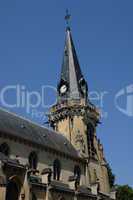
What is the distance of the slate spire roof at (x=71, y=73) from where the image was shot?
47688 millimetres

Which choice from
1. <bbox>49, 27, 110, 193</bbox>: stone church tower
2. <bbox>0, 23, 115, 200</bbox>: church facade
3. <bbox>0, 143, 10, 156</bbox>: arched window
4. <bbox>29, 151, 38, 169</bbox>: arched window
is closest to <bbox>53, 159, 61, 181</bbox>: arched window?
<bbox>0, 23, 115, 200</bbox>: church facade

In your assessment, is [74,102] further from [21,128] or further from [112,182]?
[112,182]

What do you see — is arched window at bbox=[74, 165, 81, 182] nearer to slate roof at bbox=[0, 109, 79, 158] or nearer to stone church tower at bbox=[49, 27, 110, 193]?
stone church tower at bbox=[49, 27, 110, 193]

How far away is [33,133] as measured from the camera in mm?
37594

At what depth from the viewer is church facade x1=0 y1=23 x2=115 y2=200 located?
89.9 ft

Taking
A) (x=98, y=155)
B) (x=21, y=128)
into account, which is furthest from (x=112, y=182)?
(x=21, y=128)

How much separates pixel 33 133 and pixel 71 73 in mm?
13900

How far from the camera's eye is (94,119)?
46.4 metres

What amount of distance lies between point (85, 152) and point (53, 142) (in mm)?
4943

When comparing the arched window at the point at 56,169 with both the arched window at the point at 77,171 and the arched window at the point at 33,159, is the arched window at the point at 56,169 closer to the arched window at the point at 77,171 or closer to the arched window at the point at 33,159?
the arched window at the point at 33,159

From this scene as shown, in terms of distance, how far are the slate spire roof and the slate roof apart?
22.3ft

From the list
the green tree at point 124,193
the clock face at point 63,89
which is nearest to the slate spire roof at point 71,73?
the clock face at point 63,89

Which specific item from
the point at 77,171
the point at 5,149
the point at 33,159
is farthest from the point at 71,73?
the point at 5,149

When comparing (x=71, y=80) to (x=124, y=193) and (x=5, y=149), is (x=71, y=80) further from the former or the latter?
(x=5, y=149)
